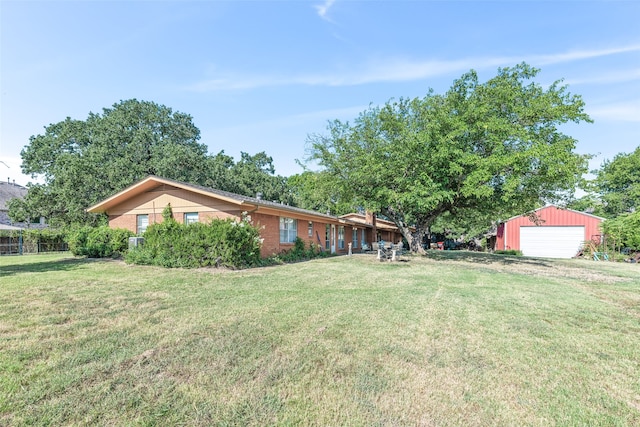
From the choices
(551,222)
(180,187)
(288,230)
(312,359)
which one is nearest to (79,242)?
(180,187)

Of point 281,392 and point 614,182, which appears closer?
point 281,392

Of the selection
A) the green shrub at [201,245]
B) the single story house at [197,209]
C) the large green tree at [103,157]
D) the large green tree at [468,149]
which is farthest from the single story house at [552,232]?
the large green tree at [103,157]

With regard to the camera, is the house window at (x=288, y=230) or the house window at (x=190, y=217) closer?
the house window at (x=190, y=217)

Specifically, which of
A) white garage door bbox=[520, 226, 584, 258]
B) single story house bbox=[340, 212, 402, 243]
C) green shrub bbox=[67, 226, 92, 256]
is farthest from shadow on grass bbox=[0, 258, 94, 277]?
white garage door bbox=[520, 226, 584, 258]

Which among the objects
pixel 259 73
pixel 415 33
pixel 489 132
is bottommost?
pixel 489 132

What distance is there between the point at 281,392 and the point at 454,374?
6.07 feet

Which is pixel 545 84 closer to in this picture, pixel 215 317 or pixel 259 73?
pixel 259 73

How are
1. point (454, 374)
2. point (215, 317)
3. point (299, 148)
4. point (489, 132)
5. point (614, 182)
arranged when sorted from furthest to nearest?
1. point (614, 182)
2. point (299, 148)
3. point (489, 132)
4. point (215, 317)
5. point (454, 374)

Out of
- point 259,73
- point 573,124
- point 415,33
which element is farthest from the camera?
point 573,124

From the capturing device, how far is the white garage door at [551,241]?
87.5ft

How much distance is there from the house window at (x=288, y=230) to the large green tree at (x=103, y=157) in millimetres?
12506

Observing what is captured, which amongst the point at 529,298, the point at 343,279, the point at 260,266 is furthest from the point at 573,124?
the point at 260,266

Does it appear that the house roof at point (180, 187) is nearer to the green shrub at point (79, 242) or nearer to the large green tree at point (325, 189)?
the green shrub at point (79, 242)

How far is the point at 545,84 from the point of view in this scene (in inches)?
685
